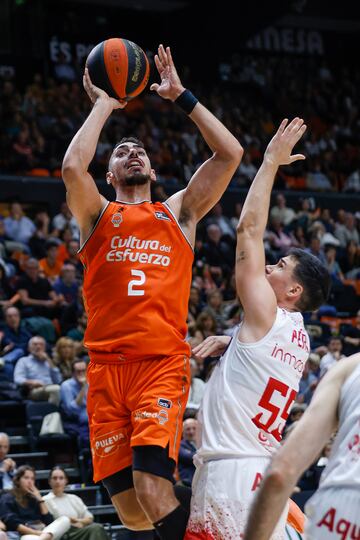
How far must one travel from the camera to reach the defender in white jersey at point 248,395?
4.26 metres

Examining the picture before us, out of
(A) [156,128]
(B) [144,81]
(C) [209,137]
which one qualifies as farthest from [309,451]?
(A) [156,128]

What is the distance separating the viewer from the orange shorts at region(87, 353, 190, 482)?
5.05 meters

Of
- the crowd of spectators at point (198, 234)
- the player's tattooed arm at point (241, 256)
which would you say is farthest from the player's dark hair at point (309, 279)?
the crowd of spectators at point (198, 234)

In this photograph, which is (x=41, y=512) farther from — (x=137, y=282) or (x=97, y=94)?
(x=97, y=94)

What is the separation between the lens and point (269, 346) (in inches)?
172

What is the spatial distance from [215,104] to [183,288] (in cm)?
1756

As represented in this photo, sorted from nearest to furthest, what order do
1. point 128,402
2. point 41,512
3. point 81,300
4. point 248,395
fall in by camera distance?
1. point 248,395
2. point 128,402
3. point 41,512
4. point 81,300

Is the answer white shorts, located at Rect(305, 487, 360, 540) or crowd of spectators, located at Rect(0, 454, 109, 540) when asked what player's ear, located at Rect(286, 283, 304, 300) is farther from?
crowd of spectators, located at Rect(0, 454, 109, 540)

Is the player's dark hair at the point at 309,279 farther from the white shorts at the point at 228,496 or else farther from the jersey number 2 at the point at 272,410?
the white shorts at the point at 228,496

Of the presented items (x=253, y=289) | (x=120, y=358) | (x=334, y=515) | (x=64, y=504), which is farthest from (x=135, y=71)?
(x=64, y=504)

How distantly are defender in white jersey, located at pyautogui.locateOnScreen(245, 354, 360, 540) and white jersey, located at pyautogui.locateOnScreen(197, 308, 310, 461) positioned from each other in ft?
4.12

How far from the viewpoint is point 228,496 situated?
4.24 metres

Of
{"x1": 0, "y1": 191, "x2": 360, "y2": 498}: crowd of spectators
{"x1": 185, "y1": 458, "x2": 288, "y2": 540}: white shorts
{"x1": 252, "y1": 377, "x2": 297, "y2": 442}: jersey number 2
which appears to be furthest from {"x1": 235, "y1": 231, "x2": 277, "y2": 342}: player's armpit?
{"x1": 0, "y1": 191, "x2": 360, "y2": 498}: crowd of spectators

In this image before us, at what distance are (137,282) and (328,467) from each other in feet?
7.91
